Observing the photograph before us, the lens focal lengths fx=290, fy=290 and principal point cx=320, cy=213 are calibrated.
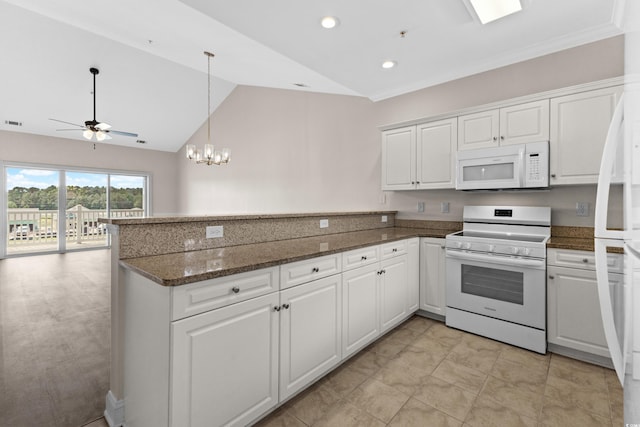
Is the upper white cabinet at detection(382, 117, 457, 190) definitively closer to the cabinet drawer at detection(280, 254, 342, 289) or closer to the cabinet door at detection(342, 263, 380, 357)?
the cabinet door at detection(342, 263, 380, 357)

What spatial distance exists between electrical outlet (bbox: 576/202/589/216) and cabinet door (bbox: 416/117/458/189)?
1.03 metres

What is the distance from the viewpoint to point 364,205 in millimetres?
4156

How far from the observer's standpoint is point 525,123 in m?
2.57

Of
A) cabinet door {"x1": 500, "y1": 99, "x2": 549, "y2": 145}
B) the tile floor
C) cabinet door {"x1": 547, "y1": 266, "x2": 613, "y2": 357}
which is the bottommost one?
the tile floor

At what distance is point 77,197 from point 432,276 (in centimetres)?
831

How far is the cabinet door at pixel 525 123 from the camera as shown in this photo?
8.14 feet

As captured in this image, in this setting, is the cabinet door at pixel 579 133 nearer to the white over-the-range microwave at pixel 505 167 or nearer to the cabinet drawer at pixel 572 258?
the white over-the-range microwave at pixel 505 167

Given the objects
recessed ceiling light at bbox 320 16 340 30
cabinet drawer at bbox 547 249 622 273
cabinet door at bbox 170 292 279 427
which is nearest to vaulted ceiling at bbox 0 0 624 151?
recessed ceiling light at bbox 320 16 340 30

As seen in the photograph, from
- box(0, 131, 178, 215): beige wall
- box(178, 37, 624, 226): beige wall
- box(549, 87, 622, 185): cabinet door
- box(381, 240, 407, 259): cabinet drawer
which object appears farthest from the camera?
box(0, 131, 178, 215): beige wall

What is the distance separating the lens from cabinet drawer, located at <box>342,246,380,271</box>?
2037 mm

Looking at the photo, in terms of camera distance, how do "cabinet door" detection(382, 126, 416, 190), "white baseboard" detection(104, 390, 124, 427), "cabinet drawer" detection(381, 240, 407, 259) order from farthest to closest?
"cabinet door" detection(382, 126, 416, 190), "cabinet drawer" detection(381, 240, 407, 259), "white baseboard" detection(104, 390, 124, 427)

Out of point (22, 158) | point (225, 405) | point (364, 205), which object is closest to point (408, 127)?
point (364, 205)

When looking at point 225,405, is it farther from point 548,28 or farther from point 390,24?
point 548,28

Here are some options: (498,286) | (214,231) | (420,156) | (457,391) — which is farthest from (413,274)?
(214,231)
